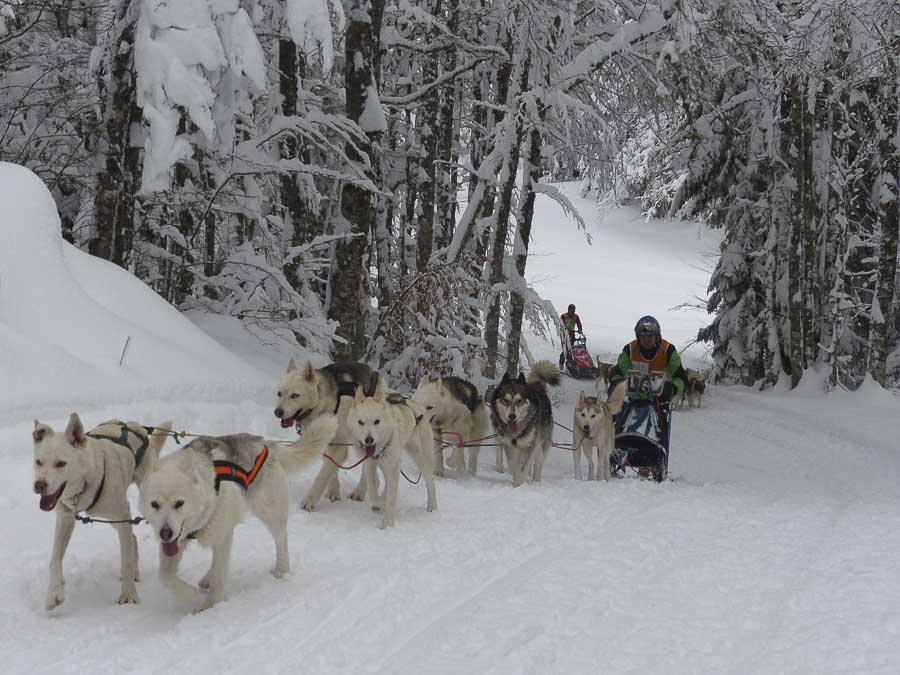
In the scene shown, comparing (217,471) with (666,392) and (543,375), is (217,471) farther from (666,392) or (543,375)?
(666,392)

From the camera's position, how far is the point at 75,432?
434cm

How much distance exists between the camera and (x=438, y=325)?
11.7 meters

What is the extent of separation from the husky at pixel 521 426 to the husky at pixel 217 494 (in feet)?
9.75

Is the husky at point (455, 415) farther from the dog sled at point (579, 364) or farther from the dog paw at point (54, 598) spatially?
the dog sled at point (579, 364)

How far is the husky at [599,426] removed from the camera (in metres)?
8.73

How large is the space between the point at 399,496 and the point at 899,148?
1293 cm

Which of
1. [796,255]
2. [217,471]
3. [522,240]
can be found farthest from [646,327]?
[796,255]

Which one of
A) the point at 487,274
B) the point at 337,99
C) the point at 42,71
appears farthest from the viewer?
the point at 337,99

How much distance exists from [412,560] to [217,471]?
139 centimetres

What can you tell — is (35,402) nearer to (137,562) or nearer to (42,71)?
(137,562)

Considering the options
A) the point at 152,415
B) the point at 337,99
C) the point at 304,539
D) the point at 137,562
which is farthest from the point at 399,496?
the point at 337,99

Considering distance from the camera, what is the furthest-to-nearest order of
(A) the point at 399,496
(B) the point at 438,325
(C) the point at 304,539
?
(B) the point at 438,325 → (A) the point at 399,496 → (C) the point at 304,539

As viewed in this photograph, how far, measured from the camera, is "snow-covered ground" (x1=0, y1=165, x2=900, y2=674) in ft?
12.9

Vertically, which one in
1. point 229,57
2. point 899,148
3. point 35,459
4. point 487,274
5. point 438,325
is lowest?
point 35,459
